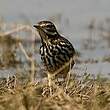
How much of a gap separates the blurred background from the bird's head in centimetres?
304

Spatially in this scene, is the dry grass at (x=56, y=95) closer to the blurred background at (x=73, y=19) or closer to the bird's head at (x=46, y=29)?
the bird's head at (x=46, y=29)

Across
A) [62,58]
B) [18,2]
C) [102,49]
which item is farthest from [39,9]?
[62,58]

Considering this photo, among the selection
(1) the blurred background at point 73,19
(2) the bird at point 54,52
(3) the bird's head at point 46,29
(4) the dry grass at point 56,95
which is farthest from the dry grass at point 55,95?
(1) the blurred background at point 73,19

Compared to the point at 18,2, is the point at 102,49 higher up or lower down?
lower down

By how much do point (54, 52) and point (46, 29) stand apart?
354 millimetres

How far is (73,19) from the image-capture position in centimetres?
1641

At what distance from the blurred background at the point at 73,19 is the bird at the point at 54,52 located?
3.10 metres

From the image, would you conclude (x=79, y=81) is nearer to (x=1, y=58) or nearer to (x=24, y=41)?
(x=1, y=58)

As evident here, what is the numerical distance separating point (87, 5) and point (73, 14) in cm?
107

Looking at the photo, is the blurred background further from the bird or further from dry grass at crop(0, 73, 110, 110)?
dry grass at crop(0, 73, 110, 110)

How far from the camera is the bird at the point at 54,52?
9758 mm

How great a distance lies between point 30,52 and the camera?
45.1 feet

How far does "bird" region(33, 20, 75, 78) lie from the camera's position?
9.76m

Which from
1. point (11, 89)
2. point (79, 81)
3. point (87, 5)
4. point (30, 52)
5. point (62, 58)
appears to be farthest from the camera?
point (87, 5)
